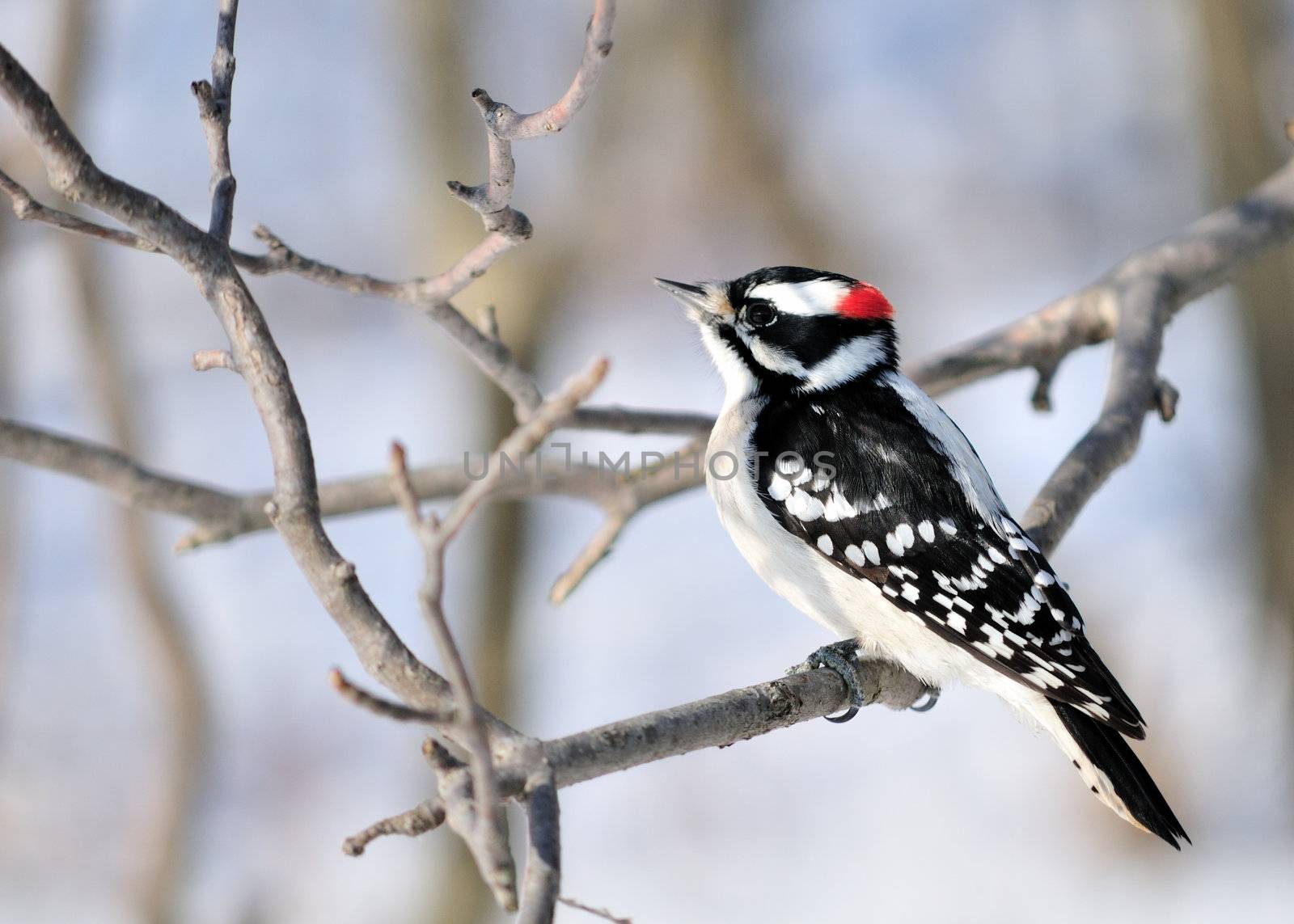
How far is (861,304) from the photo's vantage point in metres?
3.95

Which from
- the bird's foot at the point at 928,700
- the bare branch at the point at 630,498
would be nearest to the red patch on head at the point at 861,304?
the bare branch at the point at 630,498

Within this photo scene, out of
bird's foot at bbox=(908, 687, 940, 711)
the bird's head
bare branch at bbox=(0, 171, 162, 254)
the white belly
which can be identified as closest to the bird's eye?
the bird's head

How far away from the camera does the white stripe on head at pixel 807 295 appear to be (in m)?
3.96

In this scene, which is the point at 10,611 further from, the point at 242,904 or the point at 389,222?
the point at 389,222

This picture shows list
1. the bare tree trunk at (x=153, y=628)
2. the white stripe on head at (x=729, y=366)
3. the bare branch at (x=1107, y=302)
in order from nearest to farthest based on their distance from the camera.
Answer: the white stripe on head at (x=729, y=366)
the bare branch at (x=1107, y=302)
the bare tree trunk at (x=153, y=628)

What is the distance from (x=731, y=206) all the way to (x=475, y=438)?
11.2ft

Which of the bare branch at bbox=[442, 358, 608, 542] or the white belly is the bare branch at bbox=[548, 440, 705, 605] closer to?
the white belly

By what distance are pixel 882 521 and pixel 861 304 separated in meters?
0.92

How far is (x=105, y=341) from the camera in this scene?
6.01 metres

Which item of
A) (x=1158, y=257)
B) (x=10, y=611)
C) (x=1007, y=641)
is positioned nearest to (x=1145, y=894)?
(x=1158, y=257)

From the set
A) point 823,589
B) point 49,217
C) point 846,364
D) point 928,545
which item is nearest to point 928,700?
point 823,589

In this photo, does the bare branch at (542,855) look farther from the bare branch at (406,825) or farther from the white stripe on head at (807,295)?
the white stripe on head at (807,295)

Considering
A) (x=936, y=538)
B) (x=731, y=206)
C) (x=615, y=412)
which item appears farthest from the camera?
(x=731, y=206)

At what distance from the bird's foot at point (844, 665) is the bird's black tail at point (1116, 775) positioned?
55 cm
